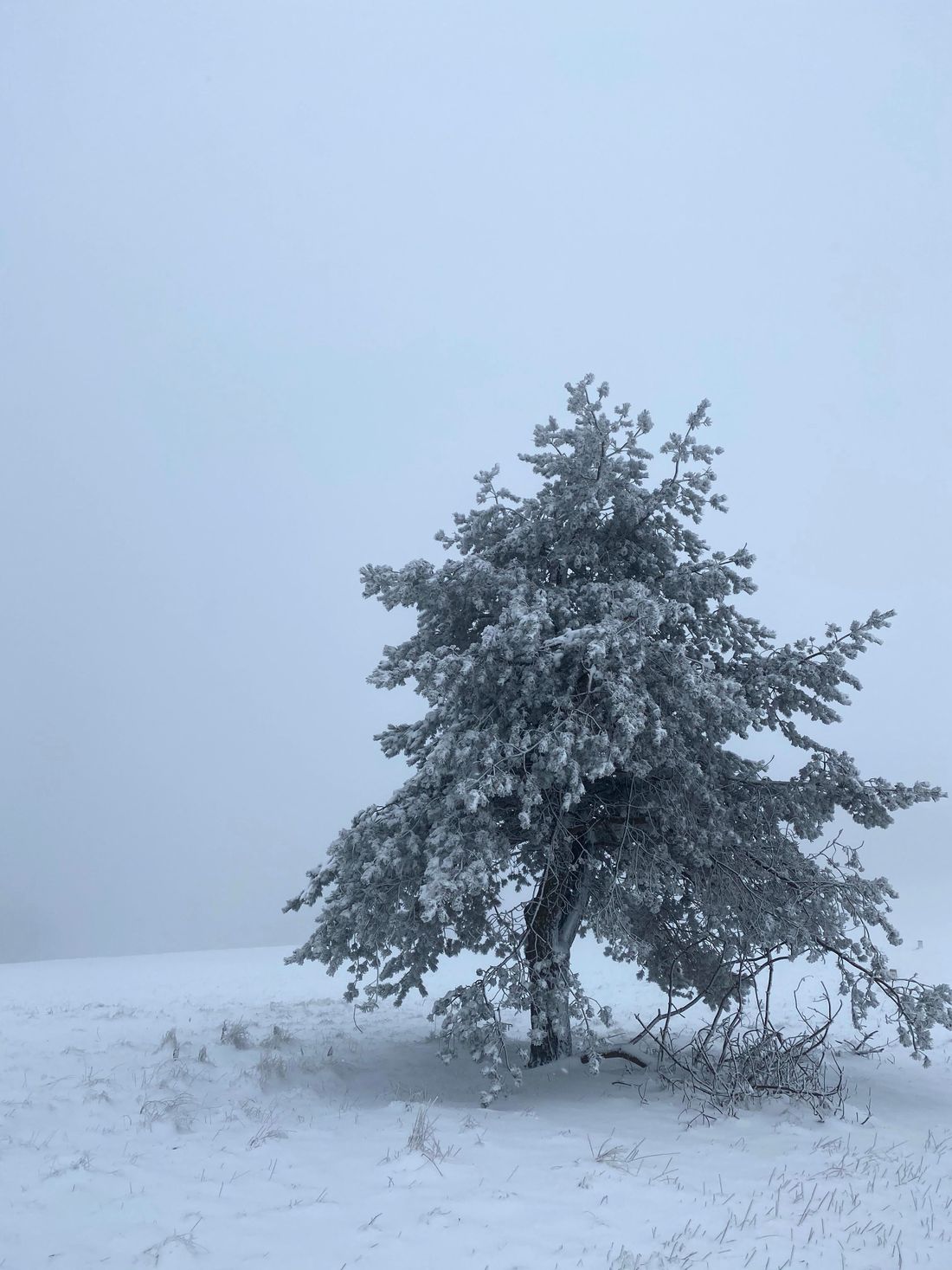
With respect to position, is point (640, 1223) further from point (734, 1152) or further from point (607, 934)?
point (607, 934)

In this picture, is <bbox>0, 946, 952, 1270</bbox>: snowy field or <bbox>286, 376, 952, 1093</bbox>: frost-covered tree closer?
<bbox>0, 946, 952, 1270</bbox>: snowy field

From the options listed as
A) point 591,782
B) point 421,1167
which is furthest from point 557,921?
point 421,1167

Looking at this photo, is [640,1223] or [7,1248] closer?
[7,1248]

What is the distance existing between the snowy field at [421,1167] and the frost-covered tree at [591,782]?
1.22 metres

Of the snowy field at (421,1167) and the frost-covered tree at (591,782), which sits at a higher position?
the frost-covered tree at (591,782)

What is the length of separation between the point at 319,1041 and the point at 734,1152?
24.4 ft

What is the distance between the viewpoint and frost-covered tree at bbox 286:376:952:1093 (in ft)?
32.0

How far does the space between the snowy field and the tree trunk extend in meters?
0.44

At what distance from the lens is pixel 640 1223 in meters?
5.65

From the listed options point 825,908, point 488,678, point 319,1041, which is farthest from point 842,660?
point 319,1041

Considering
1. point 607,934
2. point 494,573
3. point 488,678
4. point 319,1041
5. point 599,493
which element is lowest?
point 319,1041

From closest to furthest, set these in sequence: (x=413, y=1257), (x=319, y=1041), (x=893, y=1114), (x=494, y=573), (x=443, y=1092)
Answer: (x=413, y=1257) → (x=893, y=1114) → (x=443, y=1092) → (x=494, y=573) → (x=319, y=1041)

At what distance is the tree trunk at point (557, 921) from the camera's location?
10969mm

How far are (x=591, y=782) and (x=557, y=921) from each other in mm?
2052
